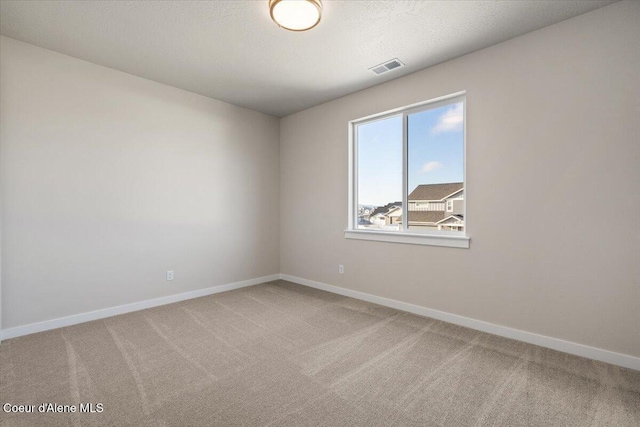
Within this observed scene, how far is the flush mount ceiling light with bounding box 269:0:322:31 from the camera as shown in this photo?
82.7 inches

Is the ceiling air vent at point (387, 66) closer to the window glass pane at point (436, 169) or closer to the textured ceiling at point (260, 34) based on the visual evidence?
the textured ceiling at point (260, 34)

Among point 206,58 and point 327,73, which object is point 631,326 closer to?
point 327,73

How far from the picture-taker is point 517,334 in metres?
2.61

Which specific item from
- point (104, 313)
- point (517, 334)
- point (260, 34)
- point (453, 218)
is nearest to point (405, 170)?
point (453, 218)

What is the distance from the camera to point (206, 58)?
3.01 m

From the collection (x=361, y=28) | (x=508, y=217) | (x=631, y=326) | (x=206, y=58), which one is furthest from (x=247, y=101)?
(x=631, y=326)

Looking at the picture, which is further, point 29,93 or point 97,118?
point 97,118

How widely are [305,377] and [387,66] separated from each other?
3.04 m

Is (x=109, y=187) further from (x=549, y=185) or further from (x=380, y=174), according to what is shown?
(x=549, y=185)

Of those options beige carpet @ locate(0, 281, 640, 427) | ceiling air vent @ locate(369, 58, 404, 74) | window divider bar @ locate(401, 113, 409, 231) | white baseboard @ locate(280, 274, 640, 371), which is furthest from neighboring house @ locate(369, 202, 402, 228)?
ceiling air vent @ locate(369, 58, 404, 74)

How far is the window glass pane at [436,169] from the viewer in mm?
3105

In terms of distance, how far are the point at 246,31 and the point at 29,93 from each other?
215 cm

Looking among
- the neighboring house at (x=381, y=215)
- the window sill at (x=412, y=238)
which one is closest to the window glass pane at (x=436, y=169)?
the window sill at (x=412, y=238)

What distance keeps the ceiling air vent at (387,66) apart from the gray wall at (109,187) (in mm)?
2165
